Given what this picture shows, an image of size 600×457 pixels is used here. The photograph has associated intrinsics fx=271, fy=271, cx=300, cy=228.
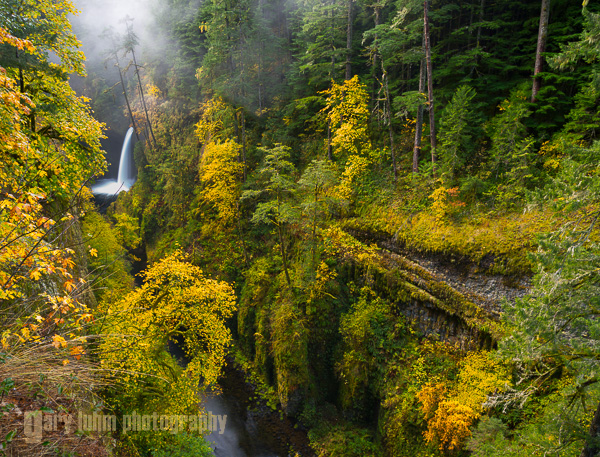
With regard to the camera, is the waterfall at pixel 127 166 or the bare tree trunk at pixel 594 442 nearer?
the bare tree trunk at pixel 594 442

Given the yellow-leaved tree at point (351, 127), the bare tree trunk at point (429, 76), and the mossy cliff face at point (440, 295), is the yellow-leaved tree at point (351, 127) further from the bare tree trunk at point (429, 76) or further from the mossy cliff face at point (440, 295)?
the mossy cliff face at point (440, 295)

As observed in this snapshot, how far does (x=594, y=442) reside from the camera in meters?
4.51

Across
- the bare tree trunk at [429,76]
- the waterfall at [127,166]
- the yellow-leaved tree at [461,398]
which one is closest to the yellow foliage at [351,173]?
the bare tree trunk at [429,76]

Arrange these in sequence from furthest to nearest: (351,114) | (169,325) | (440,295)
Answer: (351,114) < (440,295) < (169,325)

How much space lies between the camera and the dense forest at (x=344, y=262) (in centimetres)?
419

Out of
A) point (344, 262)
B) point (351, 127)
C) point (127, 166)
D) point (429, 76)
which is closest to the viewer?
point (429, 76)

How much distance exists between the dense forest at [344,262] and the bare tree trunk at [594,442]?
26 millimetres

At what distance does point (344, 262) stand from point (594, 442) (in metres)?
9.09

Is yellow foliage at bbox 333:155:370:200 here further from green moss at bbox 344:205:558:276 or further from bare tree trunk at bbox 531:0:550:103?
bare tree trunk at bbox 531:0:550:103

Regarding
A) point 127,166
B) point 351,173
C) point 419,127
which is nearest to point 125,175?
point 127,166

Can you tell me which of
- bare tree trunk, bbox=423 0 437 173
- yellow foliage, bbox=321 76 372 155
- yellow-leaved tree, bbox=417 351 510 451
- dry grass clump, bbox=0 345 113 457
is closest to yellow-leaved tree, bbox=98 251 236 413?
dry grass clump, bbox=0 345 113 457

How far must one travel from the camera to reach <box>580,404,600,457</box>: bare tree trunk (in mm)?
4516

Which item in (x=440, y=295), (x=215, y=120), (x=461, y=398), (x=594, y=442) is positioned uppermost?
(x=215, y=120)

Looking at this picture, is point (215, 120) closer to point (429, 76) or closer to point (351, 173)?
point (351, 173)
